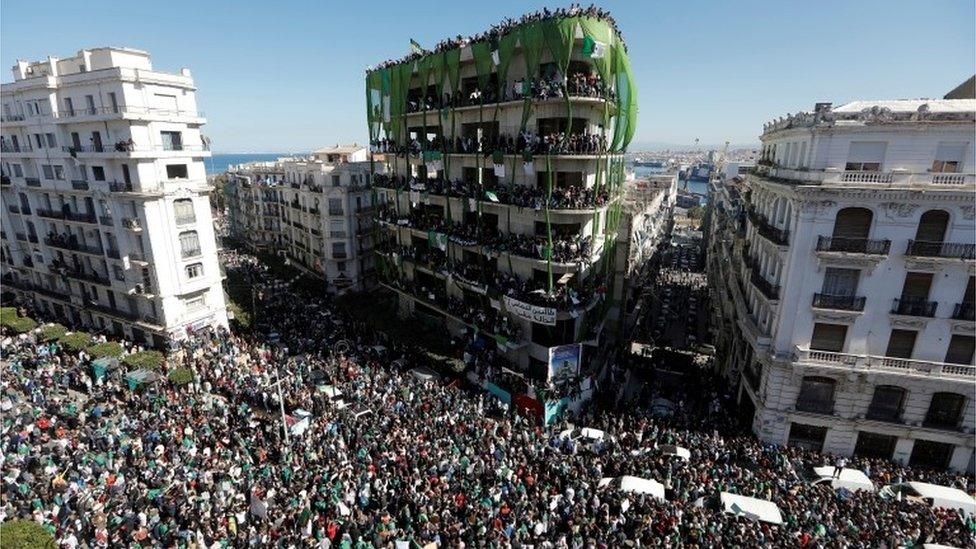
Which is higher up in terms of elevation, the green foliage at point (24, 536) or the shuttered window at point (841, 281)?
the shuttered window at point (841, 281)

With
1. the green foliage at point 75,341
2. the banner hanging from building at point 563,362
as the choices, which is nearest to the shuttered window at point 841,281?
the banner hanging from building at point 563,362

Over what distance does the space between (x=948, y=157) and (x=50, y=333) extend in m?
63.0

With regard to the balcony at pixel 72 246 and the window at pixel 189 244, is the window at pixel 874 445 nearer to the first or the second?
the window at pixel 189 244

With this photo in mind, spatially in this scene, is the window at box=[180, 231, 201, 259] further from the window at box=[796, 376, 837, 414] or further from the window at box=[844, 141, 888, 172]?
the window at box=[844, 141, 888, 172]

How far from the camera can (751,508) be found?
22.0m

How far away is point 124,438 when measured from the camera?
88.8 ft

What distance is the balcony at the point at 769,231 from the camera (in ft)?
91.9

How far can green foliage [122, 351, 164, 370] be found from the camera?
35.4 metres

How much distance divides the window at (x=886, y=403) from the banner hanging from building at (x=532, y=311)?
19332 millimetres

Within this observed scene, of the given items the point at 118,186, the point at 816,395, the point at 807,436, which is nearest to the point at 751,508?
the point at 816,395

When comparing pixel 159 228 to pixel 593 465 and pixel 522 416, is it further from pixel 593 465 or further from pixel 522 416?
pixel 593 465

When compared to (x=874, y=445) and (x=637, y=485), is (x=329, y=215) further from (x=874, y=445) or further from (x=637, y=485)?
(x=874, y=445)

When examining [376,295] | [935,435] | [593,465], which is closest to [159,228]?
[376,295]

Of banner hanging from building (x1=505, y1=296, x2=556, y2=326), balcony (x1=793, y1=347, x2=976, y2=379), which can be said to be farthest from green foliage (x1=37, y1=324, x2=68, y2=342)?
balcony (x1=793, y1=347, x2=976, y2=379)
